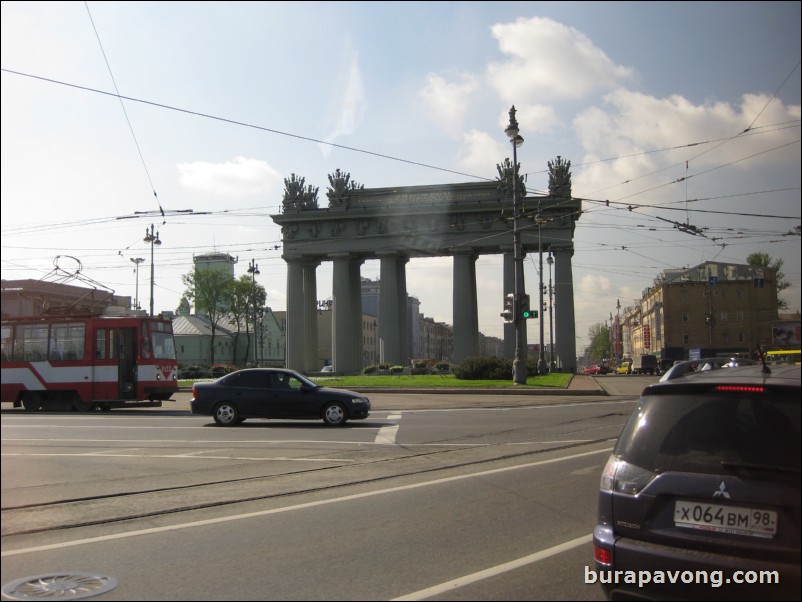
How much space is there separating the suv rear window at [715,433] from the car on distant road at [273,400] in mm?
14283

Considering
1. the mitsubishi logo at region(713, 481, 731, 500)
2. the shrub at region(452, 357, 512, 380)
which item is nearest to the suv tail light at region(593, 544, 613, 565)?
the mitsubishi logo at region(713, 481, 731, 500)

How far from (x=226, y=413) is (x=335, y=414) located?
9.83 feet

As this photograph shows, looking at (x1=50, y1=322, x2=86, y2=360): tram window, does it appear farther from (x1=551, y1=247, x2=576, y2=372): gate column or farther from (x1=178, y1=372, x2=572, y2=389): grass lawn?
(x1=551, y1=247, x2=576, y2=372): gate column

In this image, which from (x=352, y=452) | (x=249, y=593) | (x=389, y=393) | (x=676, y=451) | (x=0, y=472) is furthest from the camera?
(x=389, y=393)

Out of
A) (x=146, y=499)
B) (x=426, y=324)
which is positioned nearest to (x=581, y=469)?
(x=146, y=499)

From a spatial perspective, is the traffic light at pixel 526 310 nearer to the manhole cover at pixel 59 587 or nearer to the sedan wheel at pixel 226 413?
the sedan wheel at pixel 226 413

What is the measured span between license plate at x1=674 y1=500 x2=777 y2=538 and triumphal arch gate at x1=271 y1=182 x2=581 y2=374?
48627 mm

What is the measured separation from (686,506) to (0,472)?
422 centimetres

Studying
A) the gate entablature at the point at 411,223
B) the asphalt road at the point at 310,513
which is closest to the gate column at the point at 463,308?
the gate entablature at the point at 411,223

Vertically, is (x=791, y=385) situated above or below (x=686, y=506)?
above

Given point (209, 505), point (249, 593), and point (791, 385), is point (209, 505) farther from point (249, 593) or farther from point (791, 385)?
point (791, 385)

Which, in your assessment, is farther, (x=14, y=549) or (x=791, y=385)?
(x=14, y=549)

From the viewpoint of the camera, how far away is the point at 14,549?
674 centimetres

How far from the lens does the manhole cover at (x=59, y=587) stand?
5293 millimetres
